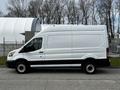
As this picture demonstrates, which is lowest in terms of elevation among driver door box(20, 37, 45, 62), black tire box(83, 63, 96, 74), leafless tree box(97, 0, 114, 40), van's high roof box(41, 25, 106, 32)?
black tire box(83, 63, 96, 74)

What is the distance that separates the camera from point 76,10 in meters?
61.9

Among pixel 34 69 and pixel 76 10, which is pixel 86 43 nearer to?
pixel 34 69

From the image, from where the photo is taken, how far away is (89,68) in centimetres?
1223

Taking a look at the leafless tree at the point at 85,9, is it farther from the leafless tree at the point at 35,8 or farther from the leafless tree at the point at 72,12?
the leafless tree at the point at 35,8

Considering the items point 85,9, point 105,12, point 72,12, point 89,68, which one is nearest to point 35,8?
point 72,12

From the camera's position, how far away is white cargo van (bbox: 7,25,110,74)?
40.5ft

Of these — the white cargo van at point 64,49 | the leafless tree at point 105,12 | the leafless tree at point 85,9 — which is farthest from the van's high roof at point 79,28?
the leafless tree at point 85,9

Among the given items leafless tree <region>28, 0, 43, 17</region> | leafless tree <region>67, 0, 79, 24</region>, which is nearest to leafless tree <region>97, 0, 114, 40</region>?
leafless tree <region>67, 0, 79, 24</region>

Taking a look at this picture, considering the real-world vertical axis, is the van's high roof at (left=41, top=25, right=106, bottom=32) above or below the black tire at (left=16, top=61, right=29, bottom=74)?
above

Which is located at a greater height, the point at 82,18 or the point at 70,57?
the point at 82,18

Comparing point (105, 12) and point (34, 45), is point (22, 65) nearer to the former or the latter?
point (34, 45)

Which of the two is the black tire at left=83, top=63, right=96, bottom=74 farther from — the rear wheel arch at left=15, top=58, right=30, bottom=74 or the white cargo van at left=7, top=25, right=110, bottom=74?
the rear wheel arch at left=15, top=58, right=30, bottom=74
